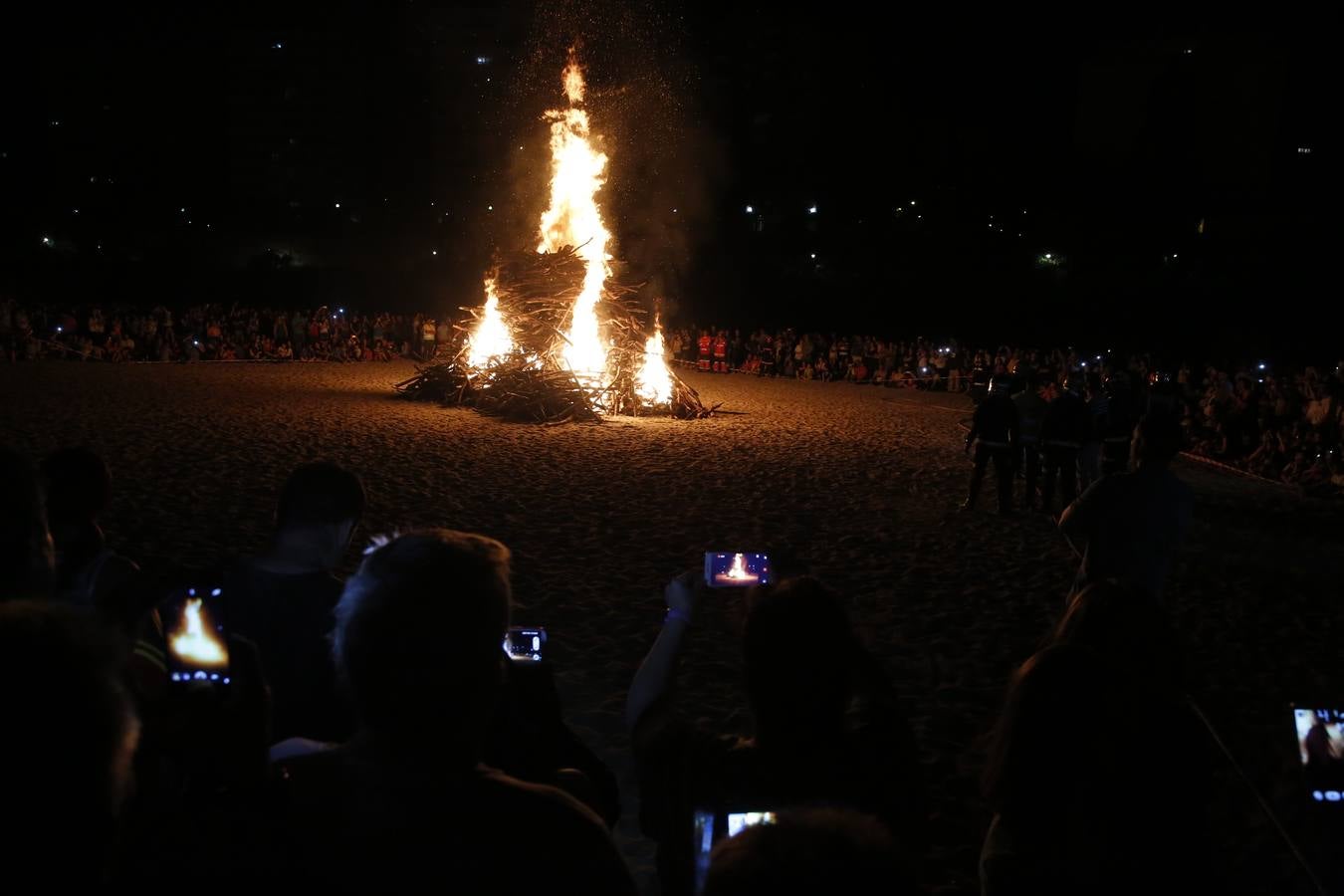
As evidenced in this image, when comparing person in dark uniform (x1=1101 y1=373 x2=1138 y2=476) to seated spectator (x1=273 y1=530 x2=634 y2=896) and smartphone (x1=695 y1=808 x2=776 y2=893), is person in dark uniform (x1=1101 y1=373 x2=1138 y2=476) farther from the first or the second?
seated spectator (x1=273 y1=530 x2=634 y2=896)

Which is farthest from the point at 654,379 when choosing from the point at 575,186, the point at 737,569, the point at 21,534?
the point at 21,534

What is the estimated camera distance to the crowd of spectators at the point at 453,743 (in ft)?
4.31

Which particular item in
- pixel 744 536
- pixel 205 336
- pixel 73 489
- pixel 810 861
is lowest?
pixel 744 536

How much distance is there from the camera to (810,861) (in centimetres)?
125

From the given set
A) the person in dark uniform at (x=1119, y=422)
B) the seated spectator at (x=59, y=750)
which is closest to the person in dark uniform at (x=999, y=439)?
the person in dark uniform at (x=1119, y=422)

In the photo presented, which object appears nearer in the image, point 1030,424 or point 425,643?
point 425,643

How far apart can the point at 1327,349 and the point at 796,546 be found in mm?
26231

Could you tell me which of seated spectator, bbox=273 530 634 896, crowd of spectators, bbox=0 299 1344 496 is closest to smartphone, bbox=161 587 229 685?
seated spectator, bbox=273 530 634 896

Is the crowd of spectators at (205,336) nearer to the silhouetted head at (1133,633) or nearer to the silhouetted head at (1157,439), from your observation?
the silhouetted head at (1157,439)

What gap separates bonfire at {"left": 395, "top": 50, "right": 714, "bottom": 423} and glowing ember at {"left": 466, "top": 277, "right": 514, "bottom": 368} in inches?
0.9

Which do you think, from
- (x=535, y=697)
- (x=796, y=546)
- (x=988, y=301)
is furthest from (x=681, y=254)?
(x=535, y=697)

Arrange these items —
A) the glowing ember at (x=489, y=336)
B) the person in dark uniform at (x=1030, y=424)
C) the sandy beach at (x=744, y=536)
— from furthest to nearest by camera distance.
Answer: the glowing ember at (x=489, y=336), the person in dark uniform at (x=1030, y=424), the sandy beach at (x=744, y=536)

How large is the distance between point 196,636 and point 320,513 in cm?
89

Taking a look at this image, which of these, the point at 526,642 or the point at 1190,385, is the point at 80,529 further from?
the point at 1190,385
